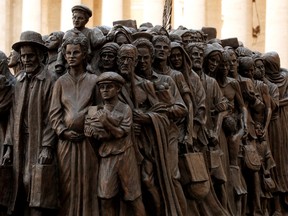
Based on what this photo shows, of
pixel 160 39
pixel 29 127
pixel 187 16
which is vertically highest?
pixel 187 16

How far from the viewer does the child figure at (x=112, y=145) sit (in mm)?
7918

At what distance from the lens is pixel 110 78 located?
7965 millimetres

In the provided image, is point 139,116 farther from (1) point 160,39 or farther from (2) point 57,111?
(1) point 160,39

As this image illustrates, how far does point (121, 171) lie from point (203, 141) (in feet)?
5.99

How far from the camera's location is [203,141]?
9.46 metres

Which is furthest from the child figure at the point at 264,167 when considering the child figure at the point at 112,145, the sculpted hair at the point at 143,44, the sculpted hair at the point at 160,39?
the child figure at the point at 112,145

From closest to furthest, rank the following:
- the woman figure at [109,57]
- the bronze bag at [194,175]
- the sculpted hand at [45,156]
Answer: the sculpted hand at [45,156] < the woman figure at [109,57] < the bronze bag at [194,175]

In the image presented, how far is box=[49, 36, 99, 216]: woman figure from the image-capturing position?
8.05m

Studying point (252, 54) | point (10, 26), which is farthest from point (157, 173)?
point (10, 26)

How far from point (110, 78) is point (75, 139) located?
796mm

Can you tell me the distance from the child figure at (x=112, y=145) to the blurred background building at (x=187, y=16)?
24.2m

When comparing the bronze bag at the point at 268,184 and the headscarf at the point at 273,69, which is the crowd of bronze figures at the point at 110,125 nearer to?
the bronze bag at the point at 268,184

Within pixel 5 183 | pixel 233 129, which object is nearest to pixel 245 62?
pixel 233 129

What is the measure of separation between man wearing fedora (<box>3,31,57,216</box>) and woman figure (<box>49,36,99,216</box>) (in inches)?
7.1
